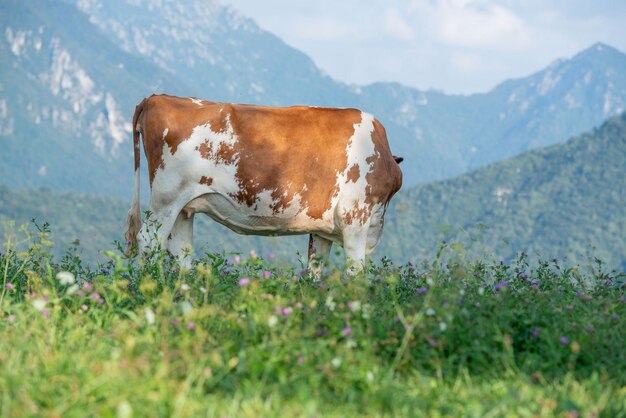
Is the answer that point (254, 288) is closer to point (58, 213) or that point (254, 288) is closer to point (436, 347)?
point (436, 347)

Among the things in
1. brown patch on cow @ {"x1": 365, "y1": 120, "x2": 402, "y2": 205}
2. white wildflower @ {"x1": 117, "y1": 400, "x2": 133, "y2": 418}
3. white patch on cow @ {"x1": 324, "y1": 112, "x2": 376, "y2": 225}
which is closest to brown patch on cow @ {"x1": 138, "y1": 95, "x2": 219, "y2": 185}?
white patch on cow @ {"x1": 324, "y1": 112, "x2": 376, "y2": 225}

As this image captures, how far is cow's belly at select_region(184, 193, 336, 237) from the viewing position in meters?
9.51

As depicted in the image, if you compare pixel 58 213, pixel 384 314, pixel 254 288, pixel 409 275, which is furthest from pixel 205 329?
pixel 58 213

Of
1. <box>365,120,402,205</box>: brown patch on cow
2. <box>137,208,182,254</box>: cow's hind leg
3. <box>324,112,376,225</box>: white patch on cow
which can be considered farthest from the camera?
<box>365,120,402,205</box>: brown patch on cow

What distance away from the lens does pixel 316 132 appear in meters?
9.92

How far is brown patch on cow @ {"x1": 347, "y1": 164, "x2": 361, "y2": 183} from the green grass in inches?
113

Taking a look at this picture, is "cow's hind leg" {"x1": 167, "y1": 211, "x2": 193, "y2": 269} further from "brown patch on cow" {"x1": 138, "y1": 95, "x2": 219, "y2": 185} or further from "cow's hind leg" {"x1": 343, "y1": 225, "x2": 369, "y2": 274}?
"cow's hind leg" {"x1": 343, "y1": 225, "x2": 369, "y2": 274}

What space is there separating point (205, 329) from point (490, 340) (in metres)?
1.79

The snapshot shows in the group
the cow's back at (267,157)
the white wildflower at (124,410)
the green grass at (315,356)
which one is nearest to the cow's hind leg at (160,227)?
the cow's back at (267,157)

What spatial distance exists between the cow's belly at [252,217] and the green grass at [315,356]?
230 centimetres

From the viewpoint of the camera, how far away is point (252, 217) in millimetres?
9672

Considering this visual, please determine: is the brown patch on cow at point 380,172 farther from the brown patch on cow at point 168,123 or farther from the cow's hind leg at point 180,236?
the cow's hind leg at point 180,236

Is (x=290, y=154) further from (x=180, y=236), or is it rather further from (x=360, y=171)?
(x=180, y=236)

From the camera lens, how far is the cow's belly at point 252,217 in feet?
31.2
